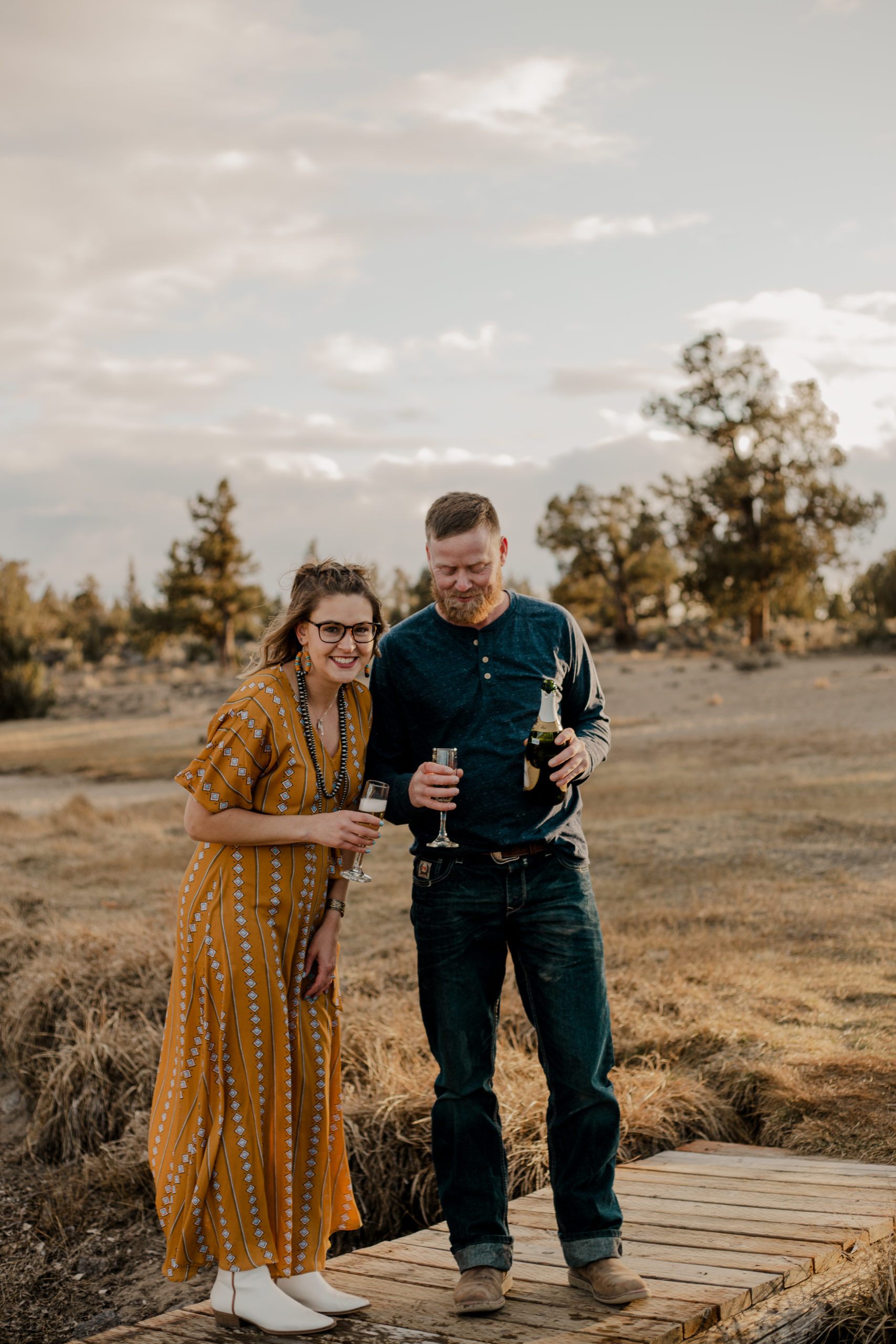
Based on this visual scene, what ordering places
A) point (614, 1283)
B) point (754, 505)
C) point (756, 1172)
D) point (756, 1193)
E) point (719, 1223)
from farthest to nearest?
point (754, 505)
point (756, 1172)
point (756, 1193)
point (719, 1223)
point (614, 1283)

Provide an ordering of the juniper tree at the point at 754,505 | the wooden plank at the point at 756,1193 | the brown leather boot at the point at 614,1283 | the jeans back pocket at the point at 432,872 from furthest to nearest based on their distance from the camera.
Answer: the juniper tree at the point at 754,505, the wooden plank at the point at 756,1193, the jeans back pocket at the point at 432,872, the brown leather boot at the point at 614,1283

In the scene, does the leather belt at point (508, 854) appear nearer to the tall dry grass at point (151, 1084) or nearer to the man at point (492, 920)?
the man at point (492, 920)

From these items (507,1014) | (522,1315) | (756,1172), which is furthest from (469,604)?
(507,1014)

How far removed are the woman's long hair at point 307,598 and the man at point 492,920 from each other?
0.17 m

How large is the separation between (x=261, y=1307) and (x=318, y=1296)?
187 mm

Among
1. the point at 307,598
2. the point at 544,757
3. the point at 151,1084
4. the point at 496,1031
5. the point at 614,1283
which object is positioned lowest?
the point at 151,1084

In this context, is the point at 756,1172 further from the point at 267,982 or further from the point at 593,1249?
the point at 267,982

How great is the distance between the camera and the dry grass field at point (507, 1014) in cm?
524

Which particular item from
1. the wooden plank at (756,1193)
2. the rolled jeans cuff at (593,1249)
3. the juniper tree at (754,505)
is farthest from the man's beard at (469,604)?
the juniper tree at (754,505)

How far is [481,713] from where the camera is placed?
11.8ft

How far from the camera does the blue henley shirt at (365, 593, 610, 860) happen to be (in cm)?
349

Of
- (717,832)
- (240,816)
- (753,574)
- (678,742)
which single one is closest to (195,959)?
(240,816)

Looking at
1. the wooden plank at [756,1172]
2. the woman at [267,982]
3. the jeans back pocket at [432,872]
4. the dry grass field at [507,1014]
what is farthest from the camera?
the dry grass field at [507,1014]

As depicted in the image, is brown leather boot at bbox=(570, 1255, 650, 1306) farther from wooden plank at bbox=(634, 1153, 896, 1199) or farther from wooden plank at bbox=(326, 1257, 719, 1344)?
wooden plank at bbox=(634, 1153, 896, 1199)
